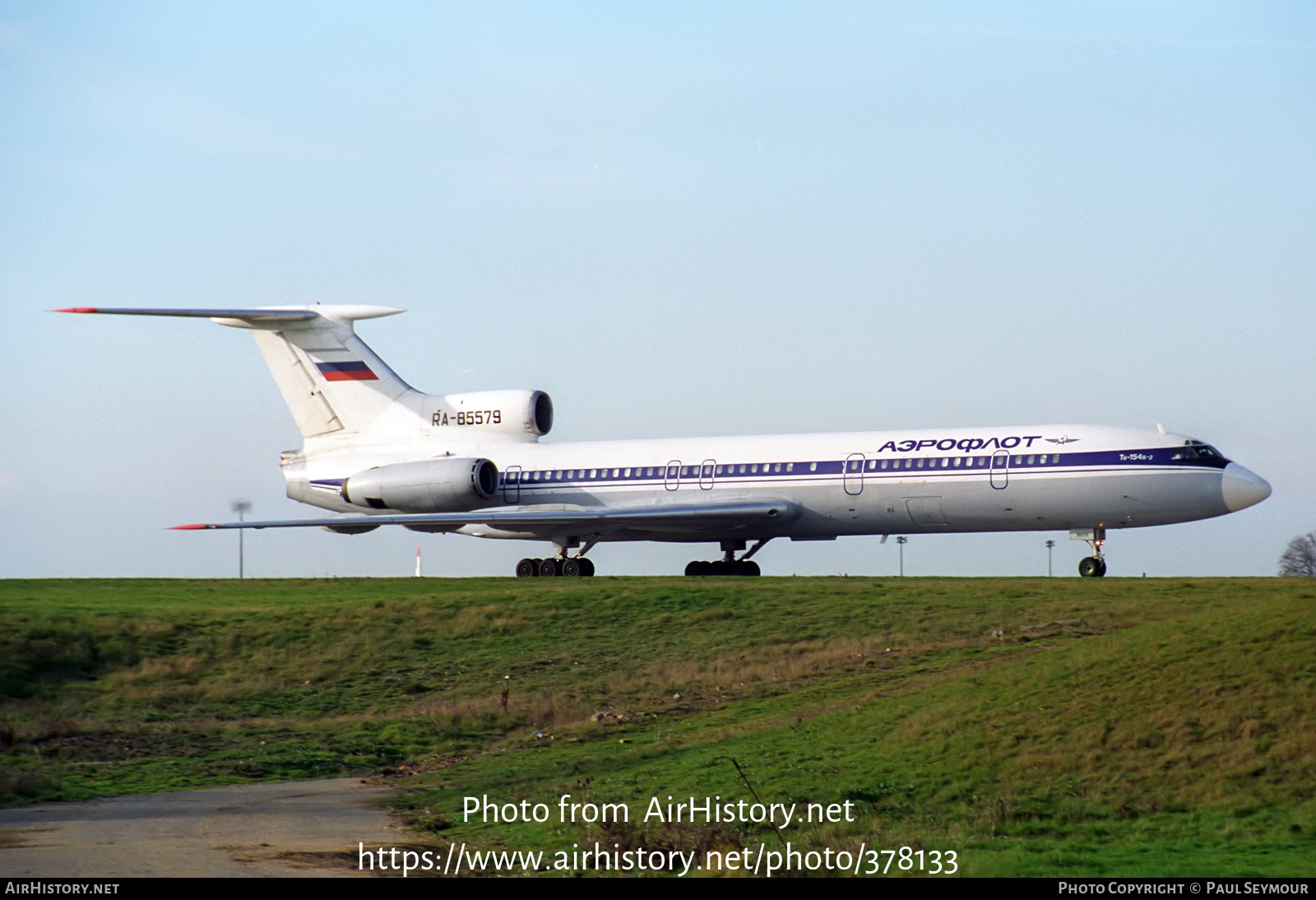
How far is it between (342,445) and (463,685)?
19.7 metres

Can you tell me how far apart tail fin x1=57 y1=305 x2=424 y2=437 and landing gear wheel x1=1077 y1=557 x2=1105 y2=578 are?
19.4 meters

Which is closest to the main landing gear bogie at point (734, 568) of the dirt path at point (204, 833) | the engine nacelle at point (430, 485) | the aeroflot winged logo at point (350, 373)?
the engine nacelle at point (430, 485)

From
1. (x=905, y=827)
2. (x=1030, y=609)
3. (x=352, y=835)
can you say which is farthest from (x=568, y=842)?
(x=1030, y=609)

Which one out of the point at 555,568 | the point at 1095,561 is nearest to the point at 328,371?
the point at 555,568

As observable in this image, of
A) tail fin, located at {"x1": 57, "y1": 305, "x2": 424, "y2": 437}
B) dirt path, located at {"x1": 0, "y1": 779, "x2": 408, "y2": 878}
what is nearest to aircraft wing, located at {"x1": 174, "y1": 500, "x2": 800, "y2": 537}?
Result: tail fin, located at {"x1": 57, "y1": 305, "x2": 424, "y2": 437}

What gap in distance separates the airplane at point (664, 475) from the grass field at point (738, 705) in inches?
113

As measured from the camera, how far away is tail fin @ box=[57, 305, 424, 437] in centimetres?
4381

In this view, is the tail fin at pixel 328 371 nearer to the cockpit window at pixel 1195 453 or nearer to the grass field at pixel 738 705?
the grass field at pixel 738 705

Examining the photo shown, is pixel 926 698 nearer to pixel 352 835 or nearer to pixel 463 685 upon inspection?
pixel 352 835

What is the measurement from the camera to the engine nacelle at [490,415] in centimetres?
4291

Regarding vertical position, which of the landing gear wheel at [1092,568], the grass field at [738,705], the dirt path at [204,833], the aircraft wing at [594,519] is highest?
the aircraft wing at [594,519]

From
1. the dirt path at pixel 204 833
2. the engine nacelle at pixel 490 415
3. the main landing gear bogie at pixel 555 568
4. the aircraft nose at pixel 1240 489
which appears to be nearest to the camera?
the dirt path at pixel 204 833

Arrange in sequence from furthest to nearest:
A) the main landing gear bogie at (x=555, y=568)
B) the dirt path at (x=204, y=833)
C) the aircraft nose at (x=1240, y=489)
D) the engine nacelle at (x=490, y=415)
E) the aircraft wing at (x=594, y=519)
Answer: the engine nacelle at (x=490, y=415) → the main landing gear bogie at (x=555, y=568) → the aircraft wing at (x=594, y=519) → the aircraft nose at (x=1240, y=489) → the dirt path at (x=204, y=833)

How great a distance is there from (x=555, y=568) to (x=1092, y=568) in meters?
14.3
